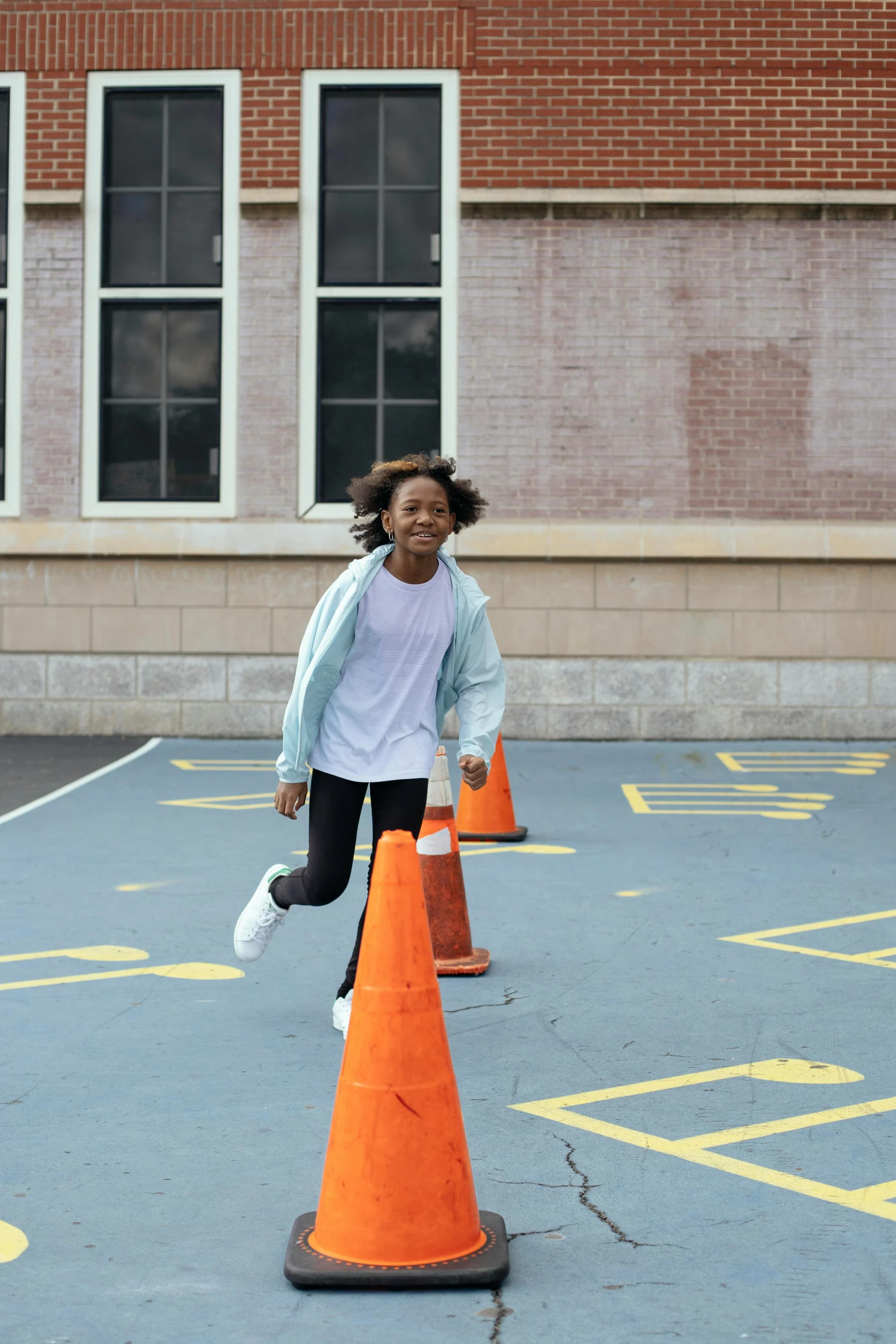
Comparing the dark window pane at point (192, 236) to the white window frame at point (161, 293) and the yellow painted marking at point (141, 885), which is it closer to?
the white window frame at point (161, 293)

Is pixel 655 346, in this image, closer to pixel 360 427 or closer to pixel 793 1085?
pixel 360 427

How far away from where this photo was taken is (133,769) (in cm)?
1261

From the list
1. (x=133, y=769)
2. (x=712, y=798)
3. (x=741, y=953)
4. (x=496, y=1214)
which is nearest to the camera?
(x=496, y=1214)

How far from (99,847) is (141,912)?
1.97 m

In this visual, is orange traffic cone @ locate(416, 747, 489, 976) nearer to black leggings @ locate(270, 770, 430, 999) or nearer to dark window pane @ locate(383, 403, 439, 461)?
black leggings @ locate(270, 770, 430, 999)

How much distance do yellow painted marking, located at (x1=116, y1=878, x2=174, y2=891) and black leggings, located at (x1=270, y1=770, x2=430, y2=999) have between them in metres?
2.90

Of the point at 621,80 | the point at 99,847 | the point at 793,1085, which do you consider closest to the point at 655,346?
the point at 621,80

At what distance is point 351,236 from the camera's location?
49.6ft

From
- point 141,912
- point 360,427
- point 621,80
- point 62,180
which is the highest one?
point 621,80

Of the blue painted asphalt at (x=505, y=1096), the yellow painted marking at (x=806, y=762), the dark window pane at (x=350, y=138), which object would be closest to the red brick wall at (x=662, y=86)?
the dark window pane at (x=350, y=138)

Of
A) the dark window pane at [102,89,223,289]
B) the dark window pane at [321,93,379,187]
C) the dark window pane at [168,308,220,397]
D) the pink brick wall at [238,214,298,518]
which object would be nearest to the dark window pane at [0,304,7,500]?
the dark window pane at [102,89,223,289]

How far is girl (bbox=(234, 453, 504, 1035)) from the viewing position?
4660 mm

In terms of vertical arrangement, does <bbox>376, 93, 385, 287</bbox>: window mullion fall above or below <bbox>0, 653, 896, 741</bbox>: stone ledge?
above

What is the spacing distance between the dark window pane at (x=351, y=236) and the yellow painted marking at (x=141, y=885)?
9025mm
